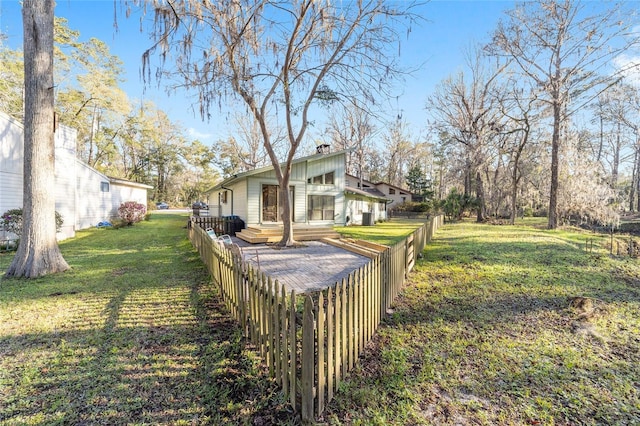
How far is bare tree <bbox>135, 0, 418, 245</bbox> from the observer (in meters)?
6.59

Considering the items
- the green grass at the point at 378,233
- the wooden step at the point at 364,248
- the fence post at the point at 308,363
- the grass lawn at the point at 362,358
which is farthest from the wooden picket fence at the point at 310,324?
the green grass at the point at 378,233

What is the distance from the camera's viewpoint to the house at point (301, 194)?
1419 cm

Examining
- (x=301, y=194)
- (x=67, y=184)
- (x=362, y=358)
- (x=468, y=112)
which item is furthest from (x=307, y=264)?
(x=468, y=112)

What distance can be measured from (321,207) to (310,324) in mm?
14915

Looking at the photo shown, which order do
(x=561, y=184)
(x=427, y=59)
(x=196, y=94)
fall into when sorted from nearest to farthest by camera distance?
(x=427, y=59) < (x=196, y=94) < (x=561, y=184)

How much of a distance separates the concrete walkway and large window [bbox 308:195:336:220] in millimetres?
5948

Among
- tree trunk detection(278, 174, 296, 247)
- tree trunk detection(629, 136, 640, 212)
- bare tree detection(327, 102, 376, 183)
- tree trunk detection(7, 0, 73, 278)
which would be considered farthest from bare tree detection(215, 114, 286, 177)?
tree trunk detection(629, 136, 640, 212)

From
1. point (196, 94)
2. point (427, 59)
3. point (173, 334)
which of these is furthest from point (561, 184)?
point (173, 334)

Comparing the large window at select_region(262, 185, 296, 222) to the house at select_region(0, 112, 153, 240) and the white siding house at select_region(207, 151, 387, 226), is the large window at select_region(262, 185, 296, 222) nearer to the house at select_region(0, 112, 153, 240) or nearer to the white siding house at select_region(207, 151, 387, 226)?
the white siding house at select_region(207, 151, 387, 226)

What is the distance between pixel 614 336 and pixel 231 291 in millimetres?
5402

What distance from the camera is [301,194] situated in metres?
16.0

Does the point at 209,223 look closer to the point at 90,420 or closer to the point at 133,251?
the point at 133,251

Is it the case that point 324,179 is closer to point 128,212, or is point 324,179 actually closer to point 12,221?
point 128,212

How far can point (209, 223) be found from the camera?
1362cm
